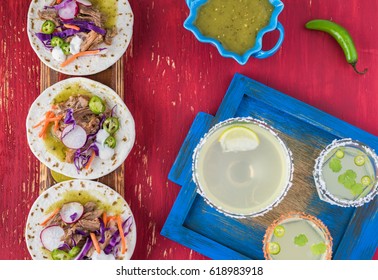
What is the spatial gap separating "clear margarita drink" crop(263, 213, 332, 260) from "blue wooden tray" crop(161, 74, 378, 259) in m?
0.06

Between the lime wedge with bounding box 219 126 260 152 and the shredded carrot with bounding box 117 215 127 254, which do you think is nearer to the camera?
the lime wedge with bounding box 219 126 260 152

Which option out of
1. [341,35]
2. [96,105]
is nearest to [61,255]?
[96,105]

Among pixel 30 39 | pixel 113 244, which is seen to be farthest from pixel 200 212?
pixel 30 39

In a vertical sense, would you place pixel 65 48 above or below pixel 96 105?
above

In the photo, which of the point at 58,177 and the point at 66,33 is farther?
the point at 58,177

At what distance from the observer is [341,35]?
2.09m

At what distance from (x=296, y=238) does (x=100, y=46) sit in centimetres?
97

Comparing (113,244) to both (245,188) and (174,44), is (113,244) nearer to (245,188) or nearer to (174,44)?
(245,188)

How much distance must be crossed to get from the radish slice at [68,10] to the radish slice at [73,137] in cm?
38

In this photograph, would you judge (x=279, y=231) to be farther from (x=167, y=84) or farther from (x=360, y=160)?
(x=167, y=84)

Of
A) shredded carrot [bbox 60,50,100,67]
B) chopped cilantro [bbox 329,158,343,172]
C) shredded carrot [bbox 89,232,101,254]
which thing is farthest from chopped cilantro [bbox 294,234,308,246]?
shredded carrot [bbox 60,50,100,67]

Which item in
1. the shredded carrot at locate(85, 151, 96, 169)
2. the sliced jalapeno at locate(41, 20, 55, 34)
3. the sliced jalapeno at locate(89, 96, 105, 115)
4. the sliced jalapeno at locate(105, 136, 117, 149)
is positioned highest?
the sliced jalapeno at locate(41, 20, 55, 34)

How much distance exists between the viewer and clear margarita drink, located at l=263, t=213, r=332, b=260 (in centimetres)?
199

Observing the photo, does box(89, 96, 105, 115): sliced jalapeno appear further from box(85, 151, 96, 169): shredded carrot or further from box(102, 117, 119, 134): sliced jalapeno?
box(85, 151, 96, 169): shredded carrot
